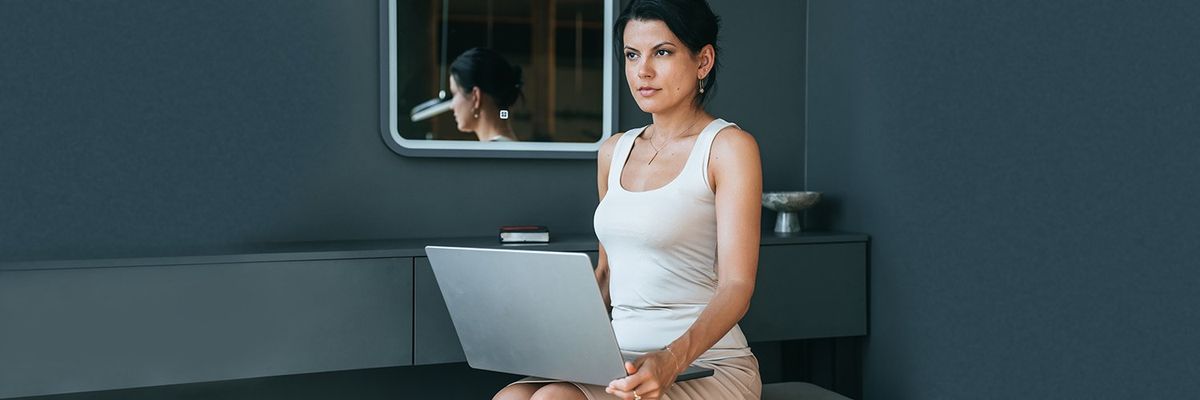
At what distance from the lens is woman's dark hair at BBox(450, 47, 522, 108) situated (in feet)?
9.70

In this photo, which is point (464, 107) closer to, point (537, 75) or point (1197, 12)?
point (537, 75)

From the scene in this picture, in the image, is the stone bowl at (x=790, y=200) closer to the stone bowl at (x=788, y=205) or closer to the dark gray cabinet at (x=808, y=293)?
the stone bowl at (x=788, y=205)

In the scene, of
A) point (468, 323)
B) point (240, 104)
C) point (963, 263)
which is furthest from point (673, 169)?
point (240, 104)

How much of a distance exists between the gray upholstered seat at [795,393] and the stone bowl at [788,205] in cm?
57

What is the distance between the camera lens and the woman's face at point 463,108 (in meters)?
2.96

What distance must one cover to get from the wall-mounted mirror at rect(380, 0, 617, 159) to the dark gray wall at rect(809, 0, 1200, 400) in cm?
80

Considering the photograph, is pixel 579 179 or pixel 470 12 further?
pixel 579 179

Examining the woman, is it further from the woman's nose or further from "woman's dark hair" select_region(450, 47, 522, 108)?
"woman's dark hair" select_region(450, 47, 522, 108)

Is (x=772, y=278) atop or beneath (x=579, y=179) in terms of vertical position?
beneath

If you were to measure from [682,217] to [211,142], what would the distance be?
1.50 meters

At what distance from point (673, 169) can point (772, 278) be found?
100 cm

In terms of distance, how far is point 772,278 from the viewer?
9.52 ft

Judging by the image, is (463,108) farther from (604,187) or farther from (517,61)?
(604,187)

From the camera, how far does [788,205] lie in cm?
308
